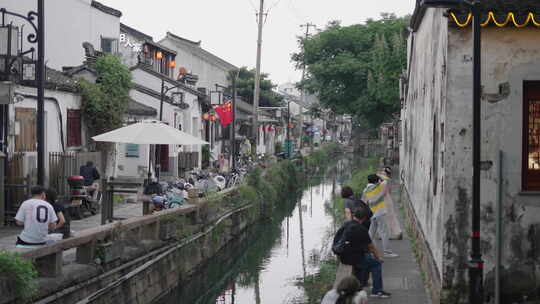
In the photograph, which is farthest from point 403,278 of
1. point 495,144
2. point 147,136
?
point 147,136

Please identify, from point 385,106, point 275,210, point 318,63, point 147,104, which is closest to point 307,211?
Answer: point 275,210

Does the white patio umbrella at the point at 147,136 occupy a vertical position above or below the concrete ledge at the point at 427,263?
above

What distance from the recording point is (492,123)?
9.87 metres

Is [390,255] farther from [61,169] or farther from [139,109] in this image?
[139,109]

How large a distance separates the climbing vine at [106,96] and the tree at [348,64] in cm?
1918

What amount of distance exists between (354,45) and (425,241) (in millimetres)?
34210

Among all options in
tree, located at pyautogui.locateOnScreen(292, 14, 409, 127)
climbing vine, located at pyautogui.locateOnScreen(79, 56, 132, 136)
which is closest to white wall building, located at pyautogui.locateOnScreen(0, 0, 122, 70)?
climbing vine, located at pyautogui.locateOnScreen(79, 56, 132, 136)

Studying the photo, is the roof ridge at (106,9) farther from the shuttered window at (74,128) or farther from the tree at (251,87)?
the tree at (251,87)

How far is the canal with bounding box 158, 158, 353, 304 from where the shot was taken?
16.2 meters

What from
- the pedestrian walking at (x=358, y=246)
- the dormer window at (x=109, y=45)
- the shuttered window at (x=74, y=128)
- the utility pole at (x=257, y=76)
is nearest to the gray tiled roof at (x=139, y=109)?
the dormer window at (x=109, y=45)

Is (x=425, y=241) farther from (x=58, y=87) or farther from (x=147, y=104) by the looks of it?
(x=147, y=104)

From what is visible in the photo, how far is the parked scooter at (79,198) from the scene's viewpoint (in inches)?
688

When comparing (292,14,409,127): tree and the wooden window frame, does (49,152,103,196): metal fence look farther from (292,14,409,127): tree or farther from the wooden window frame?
(292,14,409,127): tree

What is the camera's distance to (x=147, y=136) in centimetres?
1598
